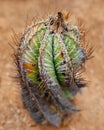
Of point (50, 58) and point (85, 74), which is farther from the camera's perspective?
point (85, 74)

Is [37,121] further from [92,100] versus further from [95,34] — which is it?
[95,34]

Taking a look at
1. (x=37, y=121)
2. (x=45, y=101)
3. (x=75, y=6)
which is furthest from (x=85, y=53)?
(x=75, y=6)

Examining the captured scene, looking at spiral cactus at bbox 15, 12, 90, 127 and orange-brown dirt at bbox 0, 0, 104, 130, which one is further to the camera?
orange-brown dirt at bbox 0, 0, 104, 130

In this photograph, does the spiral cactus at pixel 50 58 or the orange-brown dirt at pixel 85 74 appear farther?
the orange-brown dirt at pixel 85 74
